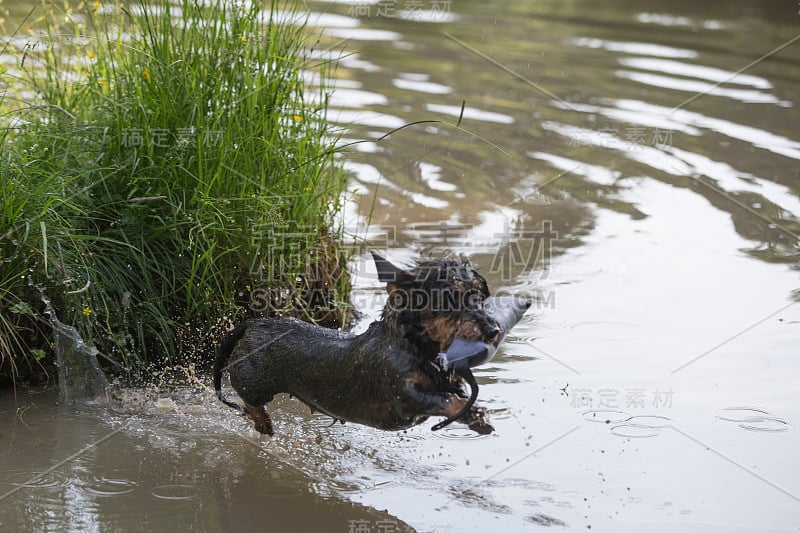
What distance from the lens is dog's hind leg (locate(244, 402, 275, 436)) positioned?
15.5ft

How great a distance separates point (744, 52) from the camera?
12.2m

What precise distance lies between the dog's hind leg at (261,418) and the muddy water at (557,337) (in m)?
0.12

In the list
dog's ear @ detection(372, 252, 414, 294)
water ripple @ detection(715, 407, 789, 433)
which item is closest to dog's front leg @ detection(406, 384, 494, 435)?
dog's ear @ detection(372, 252, 414, 294)

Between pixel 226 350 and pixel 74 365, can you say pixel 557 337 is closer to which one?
pixel 226 350

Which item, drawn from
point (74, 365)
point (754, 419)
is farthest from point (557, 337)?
point (74, 365)

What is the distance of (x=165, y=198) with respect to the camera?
17.3 ft

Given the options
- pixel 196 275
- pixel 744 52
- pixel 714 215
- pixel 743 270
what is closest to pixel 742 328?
pixel 743 270

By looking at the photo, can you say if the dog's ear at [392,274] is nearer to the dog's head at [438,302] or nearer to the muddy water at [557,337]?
the dog's head at [438,302]

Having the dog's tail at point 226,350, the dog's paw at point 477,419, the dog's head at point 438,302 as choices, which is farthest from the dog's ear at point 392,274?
the dog's tail at point 226,350

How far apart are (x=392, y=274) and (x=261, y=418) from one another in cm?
127

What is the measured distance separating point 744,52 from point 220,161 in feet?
29.0

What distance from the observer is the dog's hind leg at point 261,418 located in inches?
186

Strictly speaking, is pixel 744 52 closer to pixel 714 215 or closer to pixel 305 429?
pixel 714 215

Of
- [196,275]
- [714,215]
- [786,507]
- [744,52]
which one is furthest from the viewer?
[744,52]
